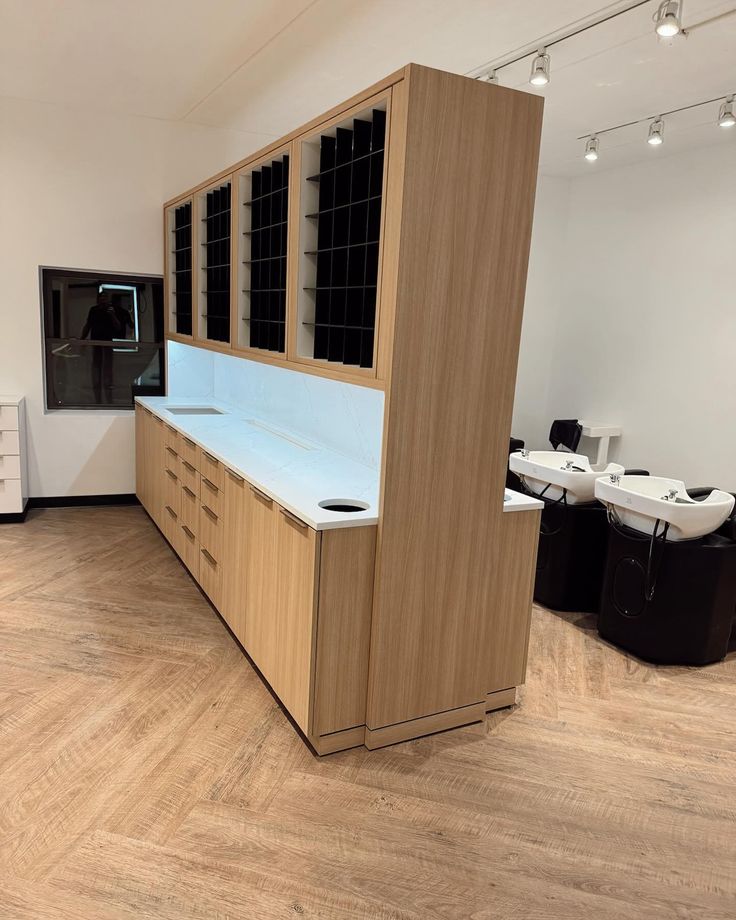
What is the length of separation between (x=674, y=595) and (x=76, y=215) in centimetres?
504

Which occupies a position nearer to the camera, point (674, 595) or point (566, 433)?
point (674, 595)

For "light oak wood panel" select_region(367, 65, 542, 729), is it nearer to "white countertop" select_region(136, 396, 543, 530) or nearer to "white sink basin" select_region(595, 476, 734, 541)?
"white countertop" select_region(136, 396, 543, 530)

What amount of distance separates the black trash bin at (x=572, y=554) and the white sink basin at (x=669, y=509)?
12.7 inches

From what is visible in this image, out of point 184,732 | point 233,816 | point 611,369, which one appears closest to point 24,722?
point 184,732

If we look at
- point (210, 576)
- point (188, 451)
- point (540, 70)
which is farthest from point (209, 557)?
point (540, 70)

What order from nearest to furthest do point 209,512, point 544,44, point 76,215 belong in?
point 544,44
point 209,512
point 76,215

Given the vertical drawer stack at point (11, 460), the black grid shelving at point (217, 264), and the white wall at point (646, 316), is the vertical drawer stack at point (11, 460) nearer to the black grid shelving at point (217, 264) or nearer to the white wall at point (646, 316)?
the black grid shelving at point (217, 264)

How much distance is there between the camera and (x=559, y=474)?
13.6 feet

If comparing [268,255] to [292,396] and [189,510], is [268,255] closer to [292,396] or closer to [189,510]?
[292,396]

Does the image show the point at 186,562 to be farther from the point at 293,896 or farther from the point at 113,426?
the point at 293,896

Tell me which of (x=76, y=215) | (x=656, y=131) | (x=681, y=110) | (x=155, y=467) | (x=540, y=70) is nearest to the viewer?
(x=540, y=70)

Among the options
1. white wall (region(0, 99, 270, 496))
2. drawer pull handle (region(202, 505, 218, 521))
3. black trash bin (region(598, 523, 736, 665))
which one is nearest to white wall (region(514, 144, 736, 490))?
black trash bin (region(598, 523, 736, 665))

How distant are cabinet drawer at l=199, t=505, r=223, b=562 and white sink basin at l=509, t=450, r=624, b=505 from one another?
6.30 feet

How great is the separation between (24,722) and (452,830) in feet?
5.96
